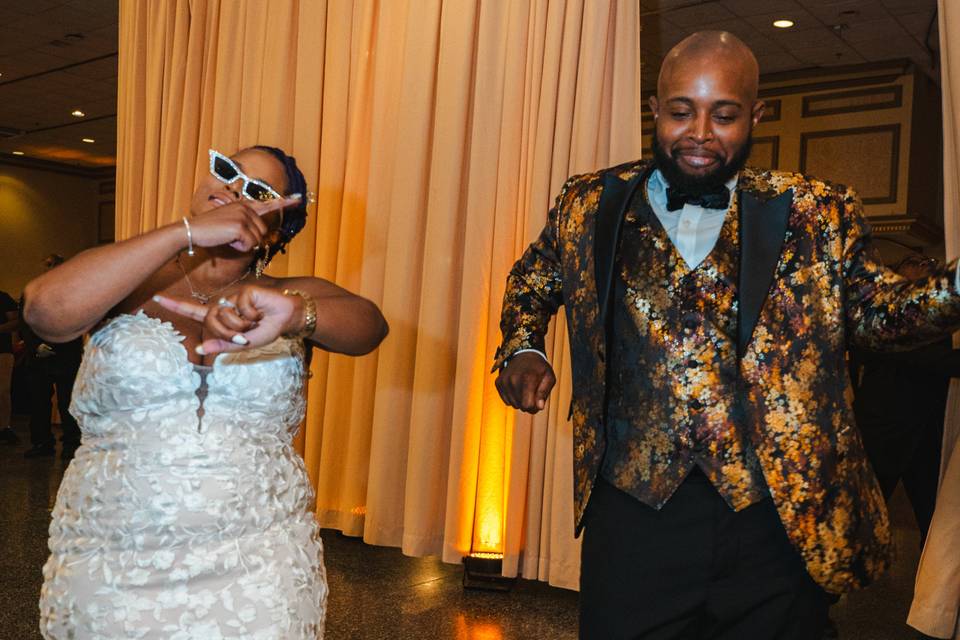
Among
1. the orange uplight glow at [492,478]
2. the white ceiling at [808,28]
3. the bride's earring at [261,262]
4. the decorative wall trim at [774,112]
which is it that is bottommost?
the orange uplight glow at [492,478]

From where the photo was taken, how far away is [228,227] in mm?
1998

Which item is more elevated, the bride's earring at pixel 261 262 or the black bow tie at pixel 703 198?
the black bow tie at pixel 703 198

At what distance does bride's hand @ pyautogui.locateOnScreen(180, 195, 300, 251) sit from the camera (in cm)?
199

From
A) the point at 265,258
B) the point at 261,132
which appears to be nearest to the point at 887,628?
the point at 265,258

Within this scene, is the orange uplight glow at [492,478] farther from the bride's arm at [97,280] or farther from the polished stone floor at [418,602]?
the bride's arm at [97,280]

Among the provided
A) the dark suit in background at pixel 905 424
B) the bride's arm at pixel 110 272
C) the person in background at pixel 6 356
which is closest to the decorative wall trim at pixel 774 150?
the dark suit in background at pixel 905 424

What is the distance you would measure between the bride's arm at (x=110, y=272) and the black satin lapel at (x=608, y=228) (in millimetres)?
712

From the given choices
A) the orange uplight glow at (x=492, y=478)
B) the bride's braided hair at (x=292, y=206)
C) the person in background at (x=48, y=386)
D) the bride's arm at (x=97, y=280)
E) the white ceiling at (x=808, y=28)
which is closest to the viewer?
the bride's arm at (x=97, y=280)

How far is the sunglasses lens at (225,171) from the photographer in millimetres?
2211

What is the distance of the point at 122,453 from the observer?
2.07 metres

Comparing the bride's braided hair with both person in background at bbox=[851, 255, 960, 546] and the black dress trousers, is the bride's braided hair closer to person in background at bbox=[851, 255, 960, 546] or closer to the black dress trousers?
the black dress trousers

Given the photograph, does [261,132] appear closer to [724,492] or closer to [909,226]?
[724,492]

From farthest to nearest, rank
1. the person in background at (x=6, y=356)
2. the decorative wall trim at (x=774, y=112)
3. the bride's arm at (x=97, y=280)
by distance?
the person in background at (x=6, y=356), the decorative wall trim at (x=774, y=112), the bride's arm at (x=97, y=280)

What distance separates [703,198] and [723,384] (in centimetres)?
39
